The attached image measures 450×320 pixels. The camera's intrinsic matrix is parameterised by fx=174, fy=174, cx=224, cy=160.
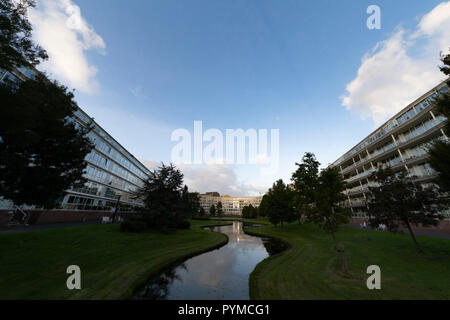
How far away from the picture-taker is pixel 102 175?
130 feet

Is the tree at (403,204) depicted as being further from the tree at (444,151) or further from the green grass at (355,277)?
the tree at (444,151)

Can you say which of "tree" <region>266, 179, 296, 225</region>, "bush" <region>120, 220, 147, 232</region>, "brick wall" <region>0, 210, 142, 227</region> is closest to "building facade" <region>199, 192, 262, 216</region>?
"tree" <region>266, 179, 296, 225</region>

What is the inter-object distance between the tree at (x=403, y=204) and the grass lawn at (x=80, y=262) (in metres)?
16.8

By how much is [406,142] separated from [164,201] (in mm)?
42318

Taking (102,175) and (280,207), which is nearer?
(280,207)

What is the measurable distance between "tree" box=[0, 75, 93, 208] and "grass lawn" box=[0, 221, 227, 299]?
3.25 meters

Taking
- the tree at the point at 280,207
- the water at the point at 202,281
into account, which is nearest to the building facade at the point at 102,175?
the water at the point at 202,281

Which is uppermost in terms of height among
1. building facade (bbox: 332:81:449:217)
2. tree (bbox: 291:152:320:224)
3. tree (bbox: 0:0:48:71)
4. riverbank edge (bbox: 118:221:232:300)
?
building facade (bbox: 332:81:449:217)

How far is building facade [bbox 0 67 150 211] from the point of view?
32.2 m

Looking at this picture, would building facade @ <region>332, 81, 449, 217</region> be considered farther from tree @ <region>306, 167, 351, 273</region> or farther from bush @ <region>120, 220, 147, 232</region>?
bush @ <region>120, 220, 147, 232</region>

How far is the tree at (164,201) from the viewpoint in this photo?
23062 millimetres

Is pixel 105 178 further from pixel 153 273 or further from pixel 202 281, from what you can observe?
pixel 202 281

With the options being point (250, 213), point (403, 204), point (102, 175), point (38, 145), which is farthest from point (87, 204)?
point (250, 213)

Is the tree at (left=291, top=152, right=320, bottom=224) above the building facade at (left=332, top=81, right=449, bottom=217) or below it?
below
